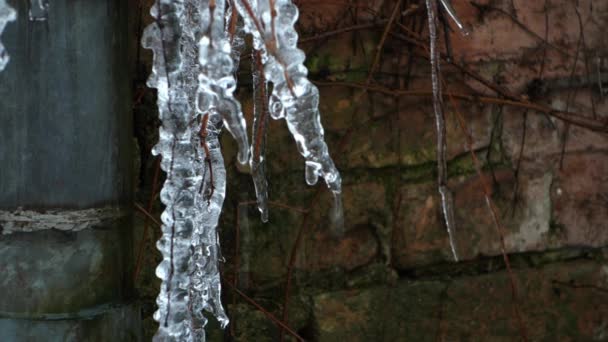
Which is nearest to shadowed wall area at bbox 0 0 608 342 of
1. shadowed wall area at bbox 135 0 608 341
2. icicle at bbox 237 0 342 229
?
shadowed wall area at bbox 135 0 608 341

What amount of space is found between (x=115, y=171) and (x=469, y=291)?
1119 millimetres

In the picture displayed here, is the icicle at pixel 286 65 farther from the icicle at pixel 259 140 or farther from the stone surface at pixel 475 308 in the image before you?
the stone surface at pixel 475 308

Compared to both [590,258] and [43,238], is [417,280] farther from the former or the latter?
[43,238]

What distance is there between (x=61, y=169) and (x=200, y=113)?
0.21m

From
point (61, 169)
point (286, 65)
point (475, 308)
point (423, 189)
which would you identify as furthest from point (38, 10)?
point (475, 308)

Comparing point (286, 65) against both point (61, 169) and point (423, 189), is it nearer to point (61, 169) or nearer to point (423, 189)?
point (61, 169)

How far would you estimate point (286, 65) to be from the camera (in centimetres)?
102

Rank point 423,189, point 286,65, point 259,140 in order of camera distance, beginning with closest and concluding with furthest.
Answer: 1. point 286,65
2. point 259,140
3. point 423,189

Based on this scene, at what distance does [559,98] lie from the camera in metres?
2.14

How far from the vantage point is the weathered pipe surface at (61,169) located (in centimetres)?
113

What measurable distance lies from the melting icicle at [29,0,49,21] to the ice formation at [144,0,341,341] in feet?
0.47

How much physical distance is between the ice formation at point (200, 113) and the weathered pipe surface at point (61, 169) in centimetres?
11

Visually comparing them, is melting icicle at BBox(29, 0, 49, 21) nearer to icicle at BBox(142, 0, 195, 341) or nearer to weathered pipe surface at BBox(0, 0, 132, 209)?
weathered pipe surface at BBox(0, 0, 132, 209)

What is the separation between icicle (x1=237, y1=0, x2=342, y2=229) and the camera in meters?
1.03
